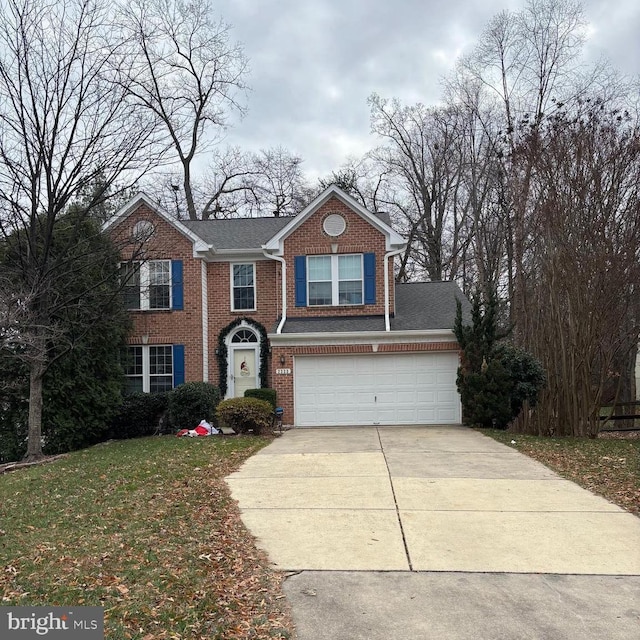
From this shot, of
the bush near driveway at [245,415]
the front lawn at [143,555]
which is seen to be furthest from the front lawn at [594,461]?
the bush near driveway at [245,415]

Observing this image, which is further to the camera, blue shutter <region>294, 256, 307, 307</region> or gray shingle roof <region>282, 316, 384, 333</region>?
blue shutter <region>294, 256, 307, 307</region>

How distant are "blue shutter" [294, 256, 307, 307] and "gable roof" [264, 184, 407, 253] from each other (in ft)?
2.07

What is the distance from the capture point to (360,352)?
50.6 feet

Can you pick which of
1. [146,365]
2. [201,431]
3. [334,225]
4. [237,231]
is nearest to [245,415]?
[201,431]

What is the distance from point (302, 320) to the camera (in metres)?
16.1

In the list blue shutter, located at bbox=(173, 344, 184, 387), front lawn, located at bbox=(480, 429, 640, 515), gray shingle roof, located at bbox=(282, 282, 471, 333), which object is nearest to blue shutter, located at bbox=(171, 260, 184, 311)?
blue shutter, located at bbox=(173, 344, 184, 387)

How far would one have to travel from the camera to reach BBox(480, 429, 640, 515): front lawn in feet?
25.0

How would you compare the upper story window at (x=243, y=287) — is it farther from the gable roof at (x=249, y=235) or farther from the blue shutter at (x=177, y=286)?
the blue shutter at (x=177, y=286)

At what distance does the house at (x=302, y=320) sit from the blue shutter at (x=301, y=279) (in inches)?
1.1

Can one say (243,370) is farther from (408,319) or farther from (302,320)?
(408,319)

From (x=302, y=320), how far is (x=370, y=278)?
232cm

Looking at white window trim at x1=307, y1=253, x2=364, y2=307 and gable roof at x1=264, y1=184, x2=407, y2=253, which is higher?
gable roof at x1=264, y1=184, x2=407, y2=253

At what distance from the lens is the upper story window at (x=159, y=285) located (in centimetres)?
1670

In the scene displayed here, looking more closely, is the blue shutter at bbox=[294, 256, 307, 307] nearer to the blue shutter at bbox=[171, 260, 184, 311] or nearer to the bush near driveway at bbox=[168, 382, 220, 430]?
the blue shutter at bbox=[171, 260, 184, 311]
